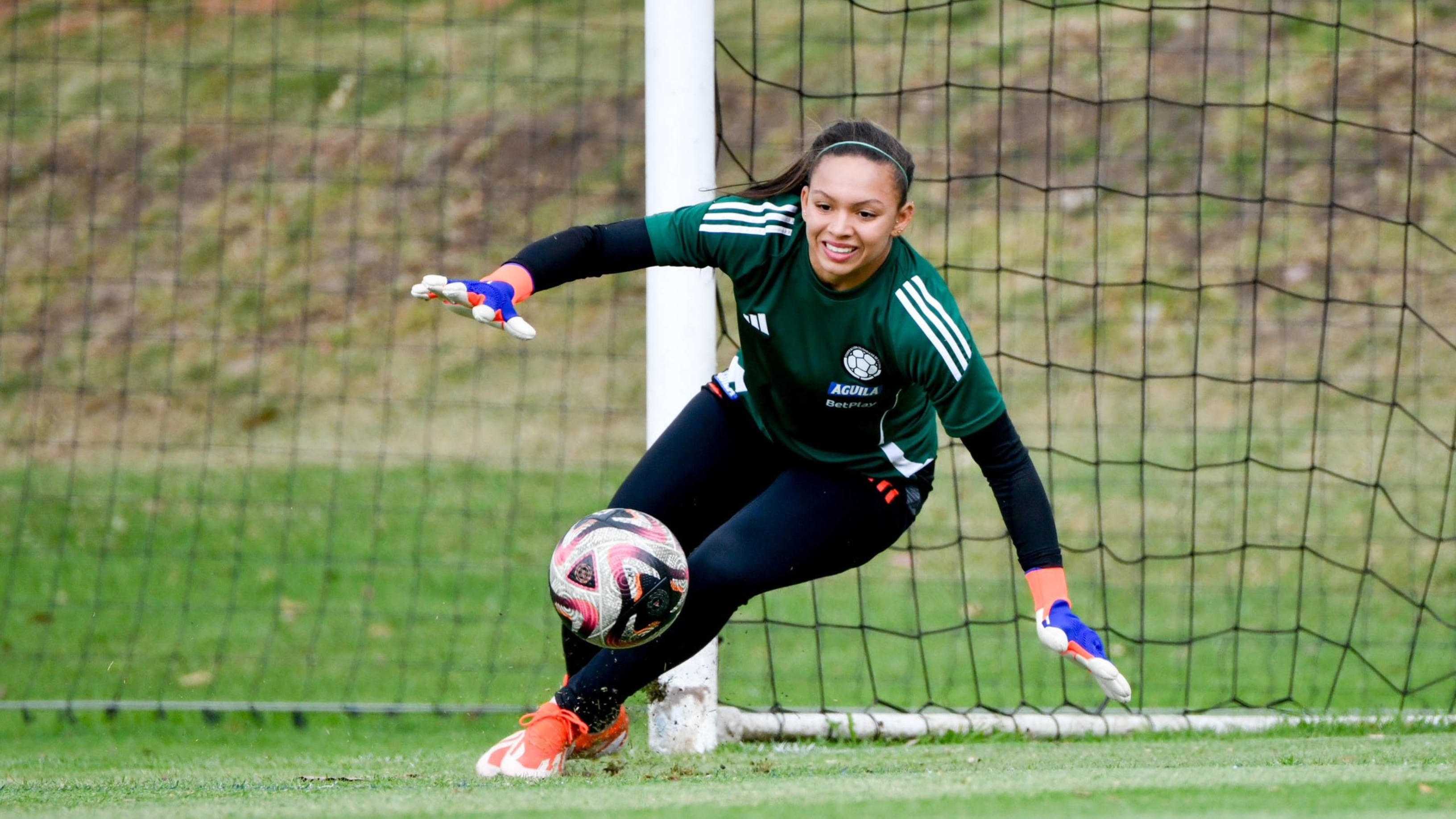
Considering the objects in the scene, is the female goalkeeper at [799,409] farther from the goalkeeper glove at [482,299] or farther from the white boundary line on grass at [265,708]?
the white boundary line on grass at [265,708]

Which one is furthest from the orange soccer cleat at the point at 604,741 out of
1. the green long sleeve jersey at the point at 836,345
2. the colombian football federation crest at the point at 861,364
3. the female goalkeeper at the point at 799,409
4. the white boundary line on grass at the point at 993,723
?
the colombian football federation crest at the point at 861,364

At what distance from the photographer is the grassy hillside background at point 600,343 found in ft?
25.1

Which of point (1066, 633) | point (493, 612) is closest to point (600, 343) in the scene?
point (493, 612)

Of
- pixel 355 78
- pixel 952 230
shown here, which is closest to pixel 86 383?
pixel 355 78

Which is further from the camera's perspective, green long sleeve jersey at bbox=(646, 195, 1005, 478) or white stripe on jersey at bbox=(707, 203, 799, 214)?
white stripe on jersey at bbox=(707, 203, 799, 214)

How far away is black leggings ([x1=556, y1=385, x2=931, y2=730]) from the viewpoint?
399cm

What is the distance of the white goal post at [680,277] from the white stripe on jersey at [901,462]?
3.42 ft

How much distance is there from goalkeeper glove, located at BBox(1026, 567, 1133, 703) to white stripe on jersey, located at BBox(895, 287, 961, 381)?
531mm

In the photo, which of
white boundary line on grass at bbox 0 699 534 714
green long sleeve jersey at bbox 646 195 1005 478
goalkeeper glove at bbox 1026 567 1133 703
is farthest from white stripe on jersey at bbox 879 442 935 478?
white boundary line on grass at bbox 0 699 534 714

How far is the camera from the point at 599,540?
390 centimetres

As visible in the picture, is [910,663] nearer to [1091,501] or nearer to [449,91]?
[1091,501]

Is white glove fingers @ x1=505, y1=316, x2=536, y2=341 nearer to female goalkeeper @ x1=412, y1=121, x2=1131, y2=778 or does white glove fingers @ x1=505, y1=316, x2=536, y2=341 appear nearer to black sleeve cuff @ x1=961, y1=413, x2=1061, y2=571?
female goalkeeper @ x1=412, y1=121, x2=1131, y2=778

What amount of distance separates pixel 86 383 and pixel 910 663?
307 inches

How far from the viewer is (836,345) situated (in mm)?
3902
